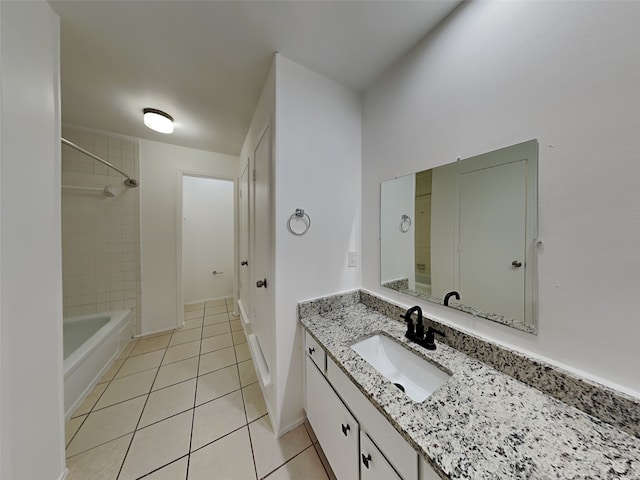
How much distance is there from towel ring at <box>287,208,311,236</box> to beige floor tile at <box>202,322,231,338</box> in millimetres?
2111

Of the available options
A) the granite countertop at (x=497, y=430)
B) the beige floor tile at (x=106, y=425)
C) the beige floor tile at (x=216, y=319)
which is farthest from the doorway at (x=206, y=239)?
the granite countertop at (x=497, y=430)

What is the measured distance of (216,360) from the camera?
6.64 ft

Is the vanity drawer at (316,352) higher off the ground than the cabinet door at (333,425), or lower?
higher

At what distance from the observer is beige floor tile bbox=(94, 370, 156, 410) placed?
1.54 meters

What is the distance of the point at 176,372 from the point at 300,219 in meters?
1.90

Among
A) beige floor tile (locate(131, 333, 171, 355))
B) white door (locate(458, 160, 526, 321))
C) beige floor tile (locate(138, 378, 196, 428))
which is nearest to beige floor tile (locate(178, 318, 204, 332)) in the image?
beige floor tile (locate(131, 333, 171, 355))

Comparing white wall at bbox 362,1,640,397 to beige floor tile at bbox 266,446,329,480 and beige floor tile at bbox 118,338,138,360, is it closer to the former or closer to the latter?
beige floor tile at bbox 266,446,329,480

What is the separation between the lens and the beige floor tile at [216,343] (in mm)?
2225

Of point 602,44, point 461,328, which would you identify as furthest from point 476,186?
point 461,328

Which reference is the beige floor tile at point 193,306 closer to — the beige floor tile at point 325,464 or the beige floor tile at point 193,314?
the beige floor tile at point 193,314

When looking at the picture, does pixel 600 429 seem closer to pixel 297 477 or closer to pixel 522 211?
pixel 522 211

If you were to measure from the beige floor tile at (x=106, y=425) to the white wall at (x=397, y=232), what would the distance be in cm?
199

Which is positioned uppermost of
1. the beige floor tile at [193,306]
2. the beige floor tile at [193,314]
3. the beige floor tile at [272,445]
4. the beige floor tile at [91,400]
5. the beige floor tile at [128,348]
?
the beige floor tile at [193,306]

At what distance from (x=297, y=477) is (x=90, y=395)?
1789mm
